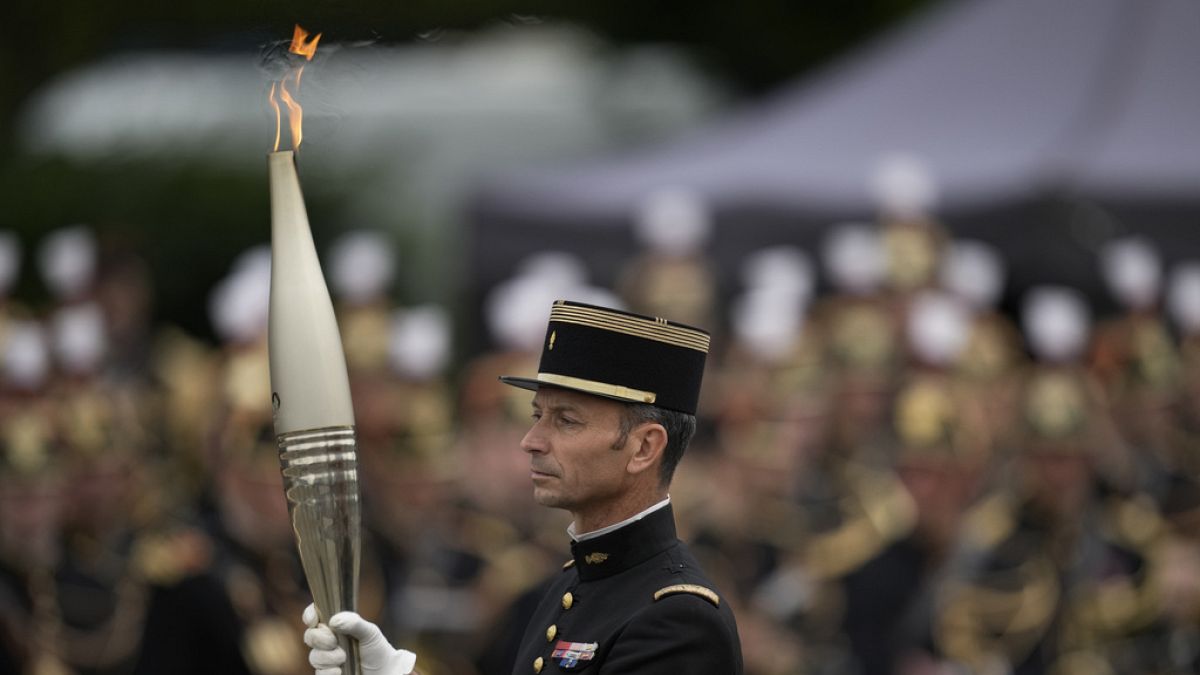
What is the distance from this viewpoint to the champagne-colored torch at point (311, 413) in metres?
4.55

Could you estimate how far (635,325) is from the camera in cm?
472

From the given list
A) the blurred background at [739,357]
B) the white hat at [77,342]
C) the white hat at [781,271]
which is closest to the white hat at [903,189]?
the blurred background at [739,357]

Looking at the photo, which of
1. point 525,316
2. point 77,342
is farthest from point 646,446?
point 77,342

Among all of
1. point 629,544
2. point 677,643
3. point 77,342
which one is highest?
point 77,342

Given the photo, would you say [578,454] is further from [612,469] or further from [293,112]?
[293,112]

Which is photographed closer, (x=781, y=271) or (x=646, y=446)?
(x=646, y=446)

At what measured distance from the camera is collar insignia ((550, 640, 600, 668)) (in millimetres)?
4539

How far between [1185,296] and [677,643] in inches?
346

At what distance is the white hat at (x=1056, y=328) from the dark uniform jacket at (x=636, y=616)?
6.59 m

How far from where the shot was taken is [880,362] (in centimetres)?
1091

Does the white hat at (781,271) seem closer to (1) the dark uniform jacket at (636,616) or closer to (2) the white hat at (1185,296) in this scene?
(2) the white hat at (1185,296)

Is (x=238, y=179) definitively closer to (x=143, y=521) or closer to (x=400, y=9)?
(x=143, y=521)

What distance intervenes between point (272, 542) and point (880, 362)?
3316 millimetres

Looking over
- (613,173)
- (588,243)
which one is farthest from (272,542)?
(613,173)
